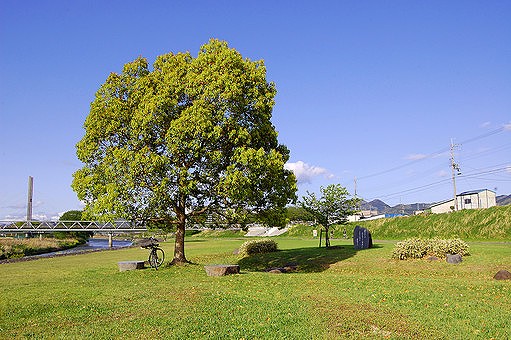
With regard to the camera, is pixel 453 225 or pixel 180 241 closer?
pixel 180 241

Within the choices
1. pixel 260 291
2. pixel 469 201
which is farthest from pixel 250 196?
pixel 469 201

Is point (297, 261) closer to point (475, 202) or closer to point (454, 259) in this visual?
point (454, 259)

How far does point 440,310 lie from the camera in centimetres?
1147

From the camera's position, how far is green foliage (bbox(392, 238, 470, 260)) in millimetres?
25781

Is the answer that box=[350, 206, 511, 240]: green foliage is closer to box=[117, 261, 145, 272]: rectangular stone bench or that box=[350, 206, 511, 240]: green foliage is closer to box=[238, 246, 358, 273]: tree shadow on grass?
box=[238, 246, 358, 273]: tree shadow on grass

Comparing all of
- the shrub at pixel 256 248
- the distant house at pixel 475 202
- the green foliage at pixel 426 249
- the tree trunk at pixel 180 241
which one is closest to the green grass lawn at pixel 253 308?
the tree trunk at pixel 180 241

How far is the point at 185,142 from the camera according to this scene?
811 inches

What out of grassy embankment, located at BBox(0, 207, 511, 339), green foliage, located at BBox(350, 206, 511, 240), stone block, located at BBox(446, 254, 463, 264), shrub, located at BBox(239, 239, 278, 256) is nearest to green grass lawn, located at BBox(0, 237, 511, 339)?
grassy embankment, located at BBox(0, 207, 511, 339)

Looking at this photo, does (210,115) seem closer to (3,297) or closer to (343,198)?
(3,297)

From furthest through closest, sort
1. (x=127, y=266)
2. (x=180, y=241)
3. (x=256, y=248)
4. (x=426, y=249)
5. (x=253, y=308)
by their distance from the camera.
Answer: (x=256, y=248) → (x=426, y=249) → (x=180, y=241) → (x=127, y=266) → (x=253, y=308)

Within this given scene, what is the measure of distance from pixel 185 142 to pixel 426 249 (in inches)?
598

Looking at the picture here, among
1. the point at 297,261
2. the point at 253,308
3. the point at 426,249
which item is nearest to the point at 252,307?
the point at 253,308

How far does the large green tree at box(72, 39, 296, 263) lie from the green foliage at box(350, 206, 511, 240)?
3005cm

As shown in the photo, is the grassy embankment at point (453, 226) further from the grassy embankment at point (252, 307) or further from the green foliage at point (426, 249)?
the grassy embankment at point (252, 307)
